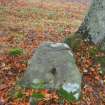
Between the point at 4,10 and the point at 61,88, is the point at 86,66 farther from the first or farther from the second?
the point at 4,10

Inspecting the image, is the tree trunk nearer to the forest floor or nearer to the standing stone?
the forest floor

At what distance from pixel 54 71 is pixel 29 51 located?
2.99m

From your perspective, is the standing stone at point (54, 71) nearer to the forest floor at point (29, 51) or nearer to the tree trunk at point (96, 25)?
the forest floor at point (29, 51)

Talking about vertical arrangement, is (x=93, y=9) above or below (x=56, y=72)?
above

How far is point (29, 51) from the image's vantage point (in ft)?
35.2

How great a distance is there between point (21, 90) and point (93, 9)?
3738 millimetres

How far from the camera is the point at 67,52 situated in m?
8.30

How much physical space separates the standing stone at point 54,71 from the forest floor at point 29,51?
0.28 metres

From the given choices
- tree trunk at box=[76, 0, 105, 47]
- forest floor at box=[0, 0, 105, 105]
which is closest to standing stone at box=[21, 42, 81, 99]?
forest floor at box=[0, 0, 105, 105]

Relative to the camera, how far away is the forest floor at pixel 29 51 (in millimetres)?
7898

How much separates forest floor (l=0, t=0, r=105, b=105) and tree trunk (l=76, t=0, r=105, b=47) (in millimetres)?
295

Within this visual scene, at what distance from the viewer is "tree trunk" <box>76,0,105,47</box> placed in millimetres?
10094

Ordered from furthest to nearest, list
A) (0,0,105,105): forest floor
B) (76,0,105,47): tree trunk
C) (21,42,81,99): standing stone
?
(76,0,105,47): tree trunk → (0,0,105,105): forest floor → (21,42,81,99): standing stone

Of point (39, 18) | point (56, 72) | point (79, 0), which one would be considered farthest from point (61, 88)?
point (79, 0)
